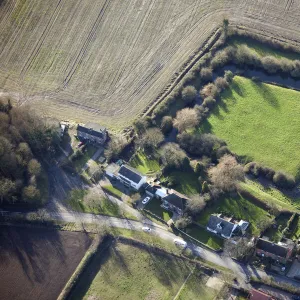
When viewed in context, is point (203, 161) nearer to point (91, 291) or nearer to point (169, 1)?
point (91, 291)

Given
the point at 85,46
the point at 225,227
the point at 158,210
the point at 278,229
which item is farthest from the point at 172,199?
the point at 85,46

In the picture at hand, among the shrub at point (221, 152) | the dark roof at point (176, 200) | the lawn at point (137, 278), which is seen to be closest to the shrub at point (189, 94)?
the shrub at point (221, 152)

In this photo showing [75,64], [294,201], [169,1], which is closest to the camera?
[294,201]

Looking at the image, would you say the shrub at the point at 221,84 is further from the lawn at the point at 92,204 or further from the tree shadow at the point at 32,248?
the tree shadow at the point at 32,248

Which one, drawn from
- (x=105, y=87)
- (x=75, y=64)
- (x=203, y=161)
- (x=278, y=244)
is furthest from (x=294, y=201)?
(x=75, y=64)

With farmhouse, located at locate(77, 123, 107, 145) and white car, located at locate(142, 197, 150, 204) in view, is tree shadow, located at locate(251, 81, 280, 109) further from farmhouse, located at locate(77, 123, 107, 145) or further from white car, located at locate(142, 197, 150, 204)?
farmhouse, located at locate(77, 123, 107, 145)

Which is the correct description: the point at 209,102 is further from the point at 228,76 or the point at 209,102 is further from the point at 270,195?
the point at 270,195

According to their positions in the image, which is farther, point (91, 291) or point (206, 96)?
point (206, 96)
